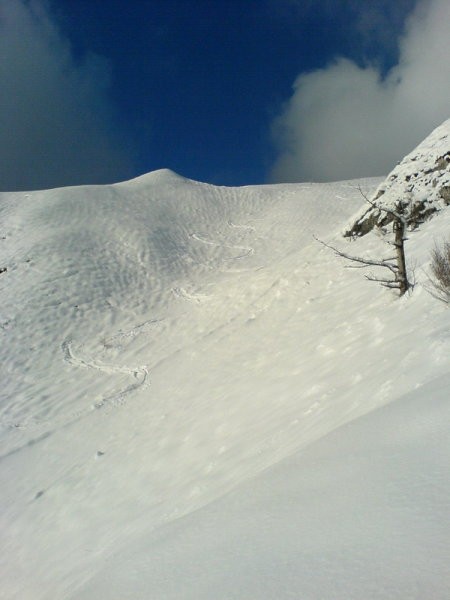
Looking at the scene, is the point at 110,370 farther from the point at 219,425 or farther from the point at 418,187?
the point at 418,187

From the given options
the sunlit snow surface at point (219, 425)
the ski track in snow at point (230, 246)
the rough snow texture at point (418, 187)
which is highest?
the ski track in snow at point (230, 246)

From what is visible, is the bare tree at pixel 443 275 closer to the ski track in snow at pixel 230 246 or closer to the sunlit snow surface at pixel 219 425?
the sunlit snow surface at pixel 219 425

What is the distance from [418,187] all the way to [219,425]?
11571 mm

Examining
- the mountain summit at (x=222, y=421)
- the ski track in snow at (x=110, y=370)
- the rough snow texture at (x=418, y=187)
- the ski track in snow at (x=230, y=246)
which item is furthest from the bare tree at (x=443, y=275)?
the ski track in snow at (x=230, y=246)

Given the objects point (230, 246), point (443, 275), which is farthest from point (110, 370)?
point (230, 246)

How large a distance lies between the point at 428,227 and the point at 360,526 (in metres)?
11.9

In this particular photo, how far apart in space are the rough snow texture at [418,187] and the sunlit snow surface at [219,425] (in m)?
1.30

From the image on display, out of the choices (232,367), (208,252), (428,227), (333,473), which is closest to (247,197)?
(208,252)

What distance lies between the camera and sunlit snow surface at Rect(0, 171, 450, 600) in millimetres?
2109

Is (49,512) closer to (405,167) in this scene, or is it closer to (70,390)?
(70,390)

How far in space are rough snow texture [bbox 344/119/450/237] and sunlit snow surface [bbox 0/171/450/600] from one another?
1296mm

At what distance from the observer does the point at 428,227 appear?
40.1ft

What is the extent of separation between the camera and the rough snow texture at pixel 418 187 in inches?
525

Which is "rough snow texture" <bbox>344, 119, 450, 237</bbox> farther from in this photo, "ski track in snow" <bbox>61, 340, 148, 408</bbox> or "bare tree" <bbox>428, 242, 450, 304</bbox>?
"ski track in snow" <bbox>61, 340, 148, 408</bbox>
